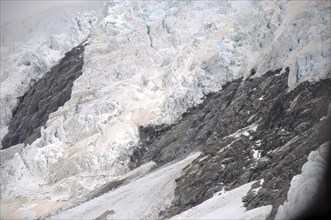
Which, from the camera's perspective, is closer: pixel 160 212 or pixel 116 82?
pixel 160 212

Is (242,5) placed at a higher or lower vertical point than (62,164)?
higher

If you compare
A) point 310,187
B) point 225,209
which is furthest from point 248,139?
point 310,187

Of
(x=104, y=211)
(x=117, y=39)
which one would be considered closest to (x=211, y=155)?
(x=104, y=211)

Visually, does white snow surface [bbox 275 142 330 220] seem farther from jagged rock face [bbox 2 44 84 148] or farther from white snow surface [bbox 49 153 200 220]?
jagged rock face [bbox 2 44 84 148]

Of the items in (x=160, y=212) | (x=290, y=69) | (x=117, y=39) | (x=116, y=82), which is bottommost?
(x=160, y=212)

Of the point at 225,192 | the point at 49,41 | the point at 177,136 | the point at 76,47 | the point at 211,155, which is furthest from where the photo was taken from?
the point at 49,41

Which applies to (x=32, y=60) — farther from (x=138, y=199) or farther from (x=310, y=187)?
(x=310, y=187)

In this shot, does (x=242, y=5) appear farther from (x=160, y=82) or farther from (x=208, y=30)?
(x=160, y=82)
